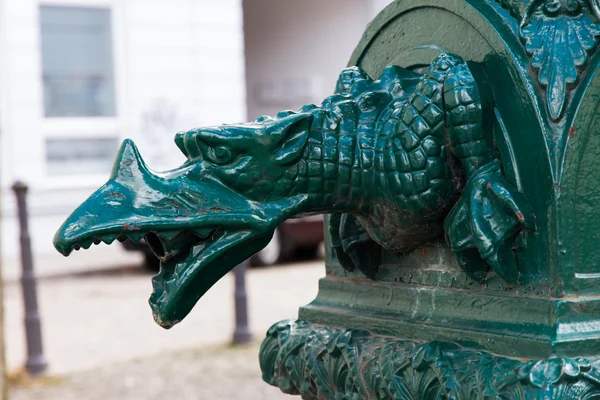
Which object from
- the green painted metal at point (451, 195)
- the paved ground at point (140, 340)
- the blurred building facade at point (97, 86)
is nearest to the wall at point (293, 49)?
the blurred building facade at point (97, 86)

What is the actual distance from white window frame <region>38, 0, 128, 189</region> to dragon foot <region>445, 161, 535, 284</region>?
1076 cm

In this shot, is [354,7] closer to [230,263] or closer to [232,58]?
[232,58]

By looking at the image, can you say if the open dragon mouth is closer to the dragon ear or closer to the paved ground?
the dragon ear

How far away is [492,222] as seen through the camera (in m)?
0.89

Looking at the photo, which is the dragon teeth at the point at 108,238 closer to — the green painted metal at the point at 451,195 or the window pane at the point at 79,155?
the green painted metal at the point at 451,195

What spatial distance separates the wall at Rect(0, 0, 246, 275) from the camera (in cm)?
1073

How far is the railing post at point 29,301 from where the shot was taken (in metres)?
5.04

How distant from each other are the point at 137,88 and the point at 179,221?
10.9 meters

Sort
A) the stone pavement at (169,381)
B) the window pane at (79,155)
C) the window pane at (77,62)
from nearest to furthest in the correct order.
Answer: the stone pavement at (169,381)
the window pane at (77,62)
the window pane at (79,155)

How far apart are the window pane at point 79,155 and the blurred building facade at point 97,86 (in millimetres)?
14

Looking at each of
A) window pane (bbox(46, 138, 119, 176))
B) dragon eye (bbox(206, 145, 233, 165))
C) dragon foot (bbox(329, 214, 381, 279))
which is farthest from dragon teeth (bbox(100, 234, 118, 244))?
window pane (bbox(46, 138, 119, 176))

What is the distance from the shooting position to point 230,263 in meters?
0.95

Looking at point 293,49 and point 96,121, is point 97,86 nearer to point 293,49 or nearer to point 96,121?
point 96,121

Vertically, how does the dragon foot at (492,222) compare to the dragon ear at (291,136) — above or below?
below
